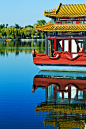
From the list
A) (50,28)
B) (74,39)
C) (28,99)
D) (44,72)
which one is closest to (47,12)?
(50,28)

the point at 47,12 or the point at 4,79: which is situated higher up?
the point at 47,12

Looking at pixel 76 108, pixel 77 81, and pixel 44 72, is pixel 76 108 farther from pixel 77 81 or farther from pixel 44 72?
pixel 44 72

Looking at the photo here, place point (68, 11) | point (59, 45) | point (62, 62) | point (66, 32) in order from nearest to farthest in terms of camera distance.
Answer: point (62, 62)
point (66, 32)
point (59, 45)
point (68, 11)

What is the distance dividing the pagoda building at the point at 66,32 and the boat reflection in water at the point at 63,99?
4.11m

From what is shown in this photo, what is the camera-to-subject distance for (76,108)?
520 inches

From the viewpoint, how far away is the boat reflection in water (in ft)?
36.7

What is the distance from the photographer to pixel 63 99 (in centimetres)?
1520

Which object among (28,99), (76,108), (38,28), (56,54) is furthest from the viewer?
(38,28)

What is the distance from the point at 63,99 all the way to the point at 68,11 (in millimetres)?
15634

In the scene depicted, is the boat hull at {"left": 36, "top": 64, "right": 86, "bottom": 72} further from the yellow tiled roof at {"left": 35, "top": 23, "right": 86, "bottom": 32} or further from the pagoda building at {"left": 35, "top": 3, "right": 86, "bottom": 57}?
the yellow tiled roof at {"left": 35, "top": 23, "right": 86, "bottom": 32}

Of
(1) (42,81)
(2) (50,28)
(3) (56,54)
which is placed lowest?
(1) (42,81)

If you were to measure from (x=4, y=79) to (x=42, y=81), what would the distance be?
11.1 feet

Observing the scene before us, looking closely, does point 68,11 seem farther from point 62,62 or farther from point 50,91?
point 50,91

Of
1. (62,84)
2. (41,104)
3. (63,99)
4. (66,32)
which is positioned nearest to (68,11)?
(66,32)
